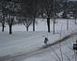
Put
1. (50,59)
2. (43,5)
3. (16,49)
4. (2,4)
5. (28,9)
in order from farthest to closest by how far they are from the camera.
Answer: (43,5) → (28,9) → (2,4) → (16,49) → (50,59)

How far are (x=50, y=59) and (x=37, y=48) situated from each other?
6.81 metres

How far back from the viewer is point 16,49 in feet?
88.5

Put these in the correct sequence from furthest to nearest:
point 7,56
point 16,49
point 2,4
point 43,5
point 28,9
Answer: point 43,5, point 28,9, point 2,4, point 16,49, point 7,56

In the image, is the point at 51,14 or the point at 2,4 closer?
the point at 2,4

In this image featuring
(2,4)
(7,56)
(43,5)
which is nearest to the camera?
(7,56)

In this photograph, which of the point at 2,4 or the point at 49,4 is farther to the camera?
the point at 49,4

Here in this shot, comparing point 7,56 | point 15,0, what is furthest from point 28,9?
point 7,56

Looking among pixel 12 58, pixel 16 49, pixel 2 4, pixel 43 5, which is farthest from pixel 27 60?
pixel 43 5

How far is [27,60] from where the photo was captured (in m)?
21.2

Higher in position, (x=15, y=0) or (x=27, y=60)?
(x=15, y=0)

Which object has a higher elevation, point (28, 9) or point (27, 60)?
point (28, 9)

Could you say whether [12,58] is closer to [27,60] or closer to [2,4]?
[27,60]

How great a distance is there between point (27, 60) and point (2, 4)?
19.8 metres

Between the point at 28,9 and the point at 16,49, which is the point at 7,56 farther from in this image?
the point at 28,9
